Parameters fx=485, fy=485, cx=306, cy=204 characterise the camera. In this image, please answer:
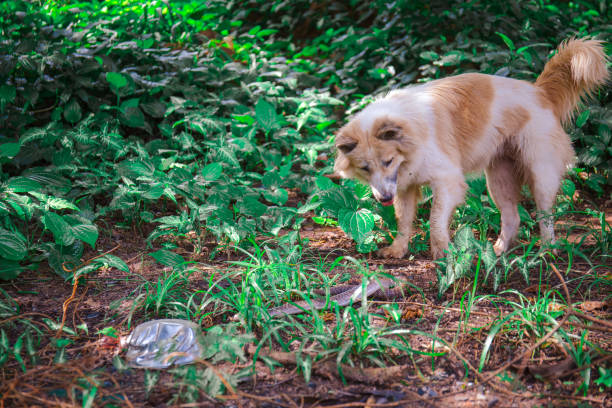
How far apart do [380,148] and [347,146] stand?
0.79ft

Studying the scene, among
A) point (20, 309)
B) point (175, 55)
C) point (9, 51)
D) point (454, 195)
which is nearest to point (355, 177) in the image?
point (454, 195)

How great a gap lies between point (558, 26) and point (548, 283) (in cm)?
430

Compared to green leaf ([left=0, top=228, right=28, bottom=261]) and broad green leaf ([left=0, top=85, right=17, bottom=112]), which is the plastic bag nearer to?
green leaf ([left=0, top=228, right=28, bottom=261])

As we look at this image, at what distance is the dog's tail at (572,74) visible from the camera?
150 inches

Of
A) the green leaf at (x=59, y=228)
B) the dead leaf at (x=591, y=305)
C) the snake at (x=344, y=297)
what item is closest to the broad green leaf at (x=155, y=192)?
the green leaf at (x=59, y=228)

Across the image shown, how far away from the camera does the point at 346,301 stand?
273 cm

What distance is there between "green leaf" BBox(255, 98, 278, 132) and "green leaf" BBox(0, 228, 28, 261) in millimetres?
2416

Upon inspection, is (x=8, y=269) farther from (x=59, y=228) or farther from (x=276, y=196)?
(x=276, y=196)

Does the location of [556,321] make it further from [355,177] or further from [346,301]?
[355,177]

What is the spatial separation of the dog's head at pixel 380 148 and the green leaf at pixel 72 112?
2829mm

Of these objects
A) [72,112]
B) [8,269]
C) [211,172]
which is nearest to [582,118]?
[211,172]

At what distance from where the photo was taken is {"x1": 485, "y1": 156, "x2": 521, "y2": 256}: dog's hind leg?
4.07m

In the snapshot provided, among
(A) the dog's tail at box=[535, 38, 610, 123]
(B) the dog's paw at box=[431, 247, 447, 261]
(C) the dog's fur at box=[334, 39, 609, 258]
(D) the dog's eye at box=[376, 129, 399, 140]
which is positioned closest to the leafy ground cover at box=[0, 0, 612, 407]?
(B) the dog's paw at box=[431, 247, 447, 261]

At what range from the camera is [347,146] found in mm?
3564
